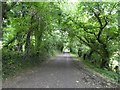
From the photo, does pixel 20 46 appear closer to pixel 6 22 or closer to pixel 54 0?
pixel 6 22

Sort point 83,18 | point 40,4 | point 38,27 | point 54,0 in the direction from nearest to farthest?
point 40,4 < point 54,0 < point 38,27 < point 83,18

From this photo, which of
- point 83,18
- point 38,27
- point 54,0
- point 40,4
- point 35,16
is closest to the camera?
point 40,4

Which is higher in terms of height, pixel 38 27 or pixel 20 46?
pixel 38 27

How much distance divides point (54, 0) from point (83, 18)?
6908mm

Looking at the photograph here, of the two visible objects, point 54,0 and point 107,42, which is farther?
point 107,42

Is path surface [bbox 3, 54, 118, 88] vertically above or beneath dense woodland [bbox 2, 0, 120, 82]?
beneath

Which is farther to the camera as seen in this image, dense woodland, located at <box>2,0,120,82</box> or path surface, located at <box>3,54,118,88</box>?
dense woodland, located at <box>2,0,120,82</box>

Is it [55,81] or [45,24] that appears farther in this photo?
[45,24]

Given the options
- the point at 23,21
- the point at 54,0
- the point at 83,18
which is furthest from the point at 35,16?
the point at 83,18

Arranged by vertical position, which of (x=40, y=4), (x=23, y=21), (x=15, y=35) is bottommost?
(x=15, y=35)

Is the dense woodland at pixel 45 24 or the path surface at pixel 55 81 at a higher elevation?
the dense woodland at pixel 45 24

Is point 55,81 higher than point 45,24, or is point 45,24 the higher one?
point 45,24

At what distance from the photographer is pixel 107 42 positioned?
22.6 metres

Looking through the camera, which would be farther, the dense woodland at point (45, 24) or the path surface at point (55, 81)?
the dense woodland at point (45, 24)
